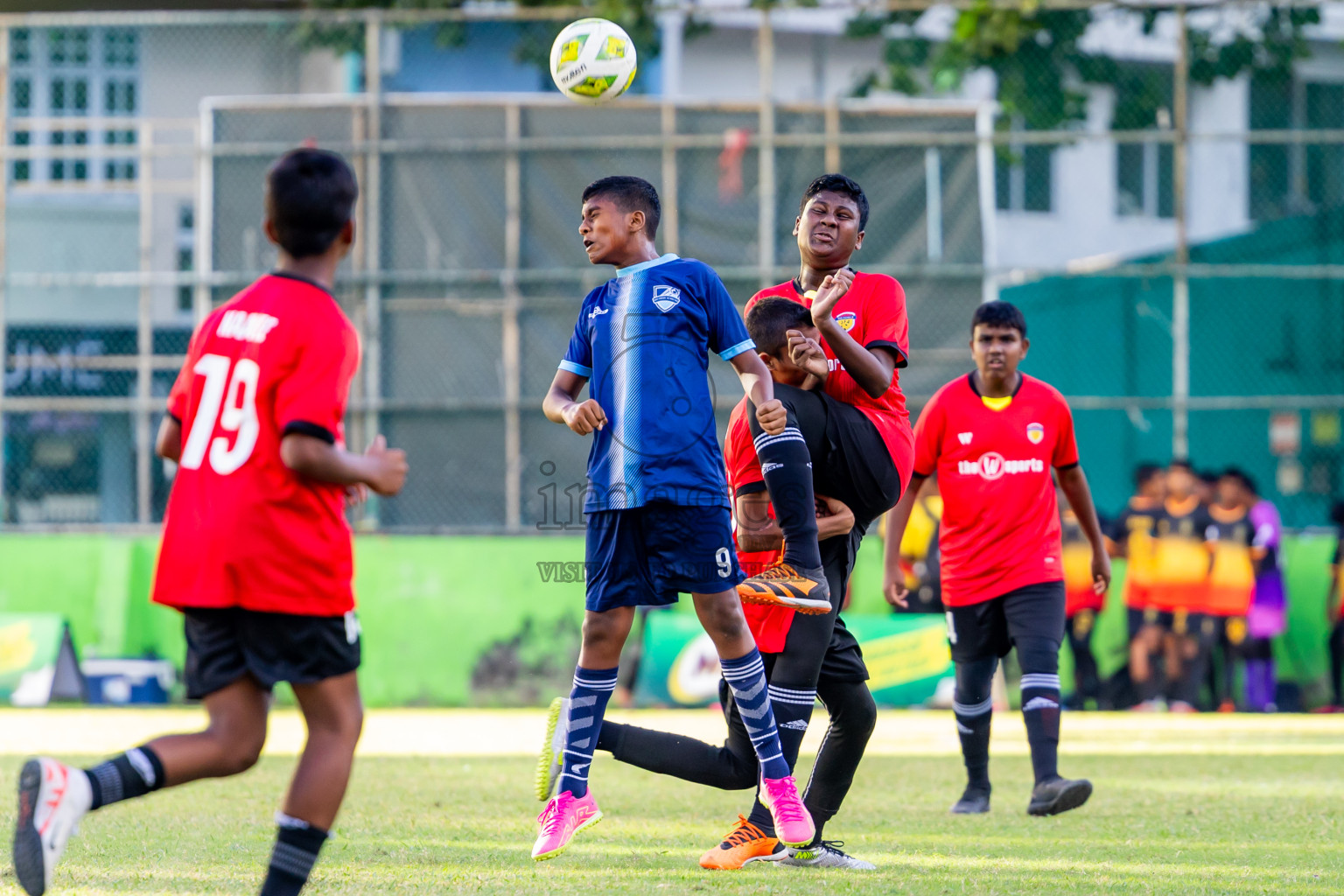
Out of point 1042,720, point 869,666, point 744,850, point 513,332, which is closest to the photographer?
point 744,850

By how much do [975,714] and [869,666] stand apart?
18.7 ft

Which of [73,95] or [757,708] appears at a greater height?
[73,95]

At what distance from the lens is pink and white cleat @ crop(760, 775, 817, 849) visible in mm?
4941

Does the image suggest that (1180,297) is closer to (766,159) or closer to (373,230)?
(766,159)

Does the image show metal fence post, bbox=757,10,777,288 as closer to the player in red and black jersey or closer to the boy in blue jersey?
the player in red and black jersey

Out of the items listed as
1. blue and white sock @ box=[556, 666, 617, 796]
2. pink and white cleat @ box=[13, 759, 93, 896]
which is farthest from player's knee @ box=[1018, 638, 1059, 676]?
pink and white cleat @ box=[13, 759, 93, 896]

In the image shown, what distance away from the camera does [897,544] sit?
7305 mm

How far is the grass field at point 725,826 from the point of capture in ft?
16.3

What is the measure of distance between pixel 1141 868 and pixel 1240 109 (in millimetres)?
22414

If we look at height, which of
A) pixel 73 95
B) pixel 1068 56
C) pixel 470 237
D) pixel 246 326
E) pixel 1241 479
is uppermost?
pixel 1068 56

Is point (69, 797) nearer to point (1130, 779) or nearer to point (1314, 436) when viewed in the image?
point (1130, 779)

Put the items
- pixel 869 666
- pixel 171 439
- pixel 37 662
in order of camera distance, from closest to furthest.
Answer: pixel 171 439 < pixel 869 666 < pixel 37 662

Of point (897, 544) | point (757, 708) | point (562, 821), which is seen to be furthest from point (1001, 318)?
point (562, 821)

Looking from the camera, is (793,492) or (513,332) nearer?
(793,492)
